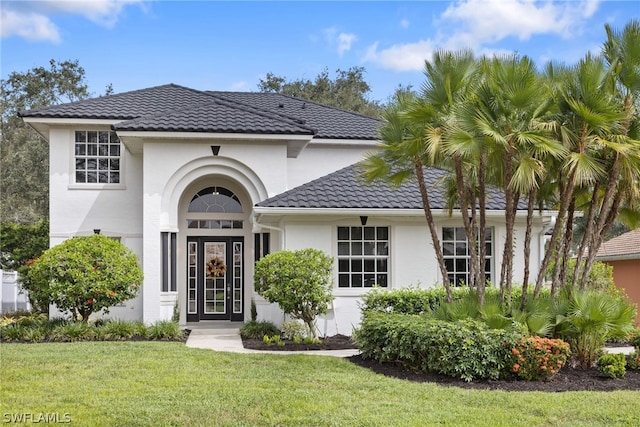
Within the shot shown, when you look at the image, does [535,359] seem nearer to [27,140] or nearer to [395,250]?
[395,250]

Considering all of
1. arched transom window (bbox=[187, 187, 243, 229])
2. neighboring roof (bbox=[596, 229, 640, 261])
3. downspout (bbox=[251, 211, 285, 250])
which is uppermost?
arched transom window (bbox=[187, 187, 243, 229])

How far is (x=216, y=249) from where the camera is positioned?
21.4 metres

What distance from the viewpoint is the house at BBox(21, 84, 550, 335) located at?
18.1 meters

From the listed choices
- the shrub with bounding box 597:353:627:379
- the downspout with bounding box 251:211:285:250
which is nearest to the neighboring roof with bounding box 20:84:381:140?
the downspout with bounding box 251:211:285:250

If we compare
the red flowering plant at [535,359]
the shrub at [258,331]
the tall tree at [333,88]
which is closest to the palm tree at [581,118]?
the red flowering plant at [535,359]

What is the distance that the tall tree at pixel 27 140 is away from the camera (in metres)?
38.5

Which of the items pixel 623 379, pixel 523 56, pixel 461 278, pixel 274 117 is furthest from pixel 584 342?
pixel 274 117

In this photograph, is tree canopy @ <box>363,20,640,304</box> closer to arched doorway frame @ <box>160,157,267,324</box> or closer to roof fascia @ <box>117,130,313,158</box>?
roof fascia @ <box>117,130,313,158</box>

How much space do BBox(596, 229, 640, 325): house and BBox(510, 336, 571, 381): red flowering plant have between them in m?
13.6

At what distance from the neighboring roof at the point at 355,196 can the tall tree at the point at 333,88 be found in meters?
28.6

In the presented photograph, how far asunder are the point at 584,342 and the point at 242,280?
11.6 m

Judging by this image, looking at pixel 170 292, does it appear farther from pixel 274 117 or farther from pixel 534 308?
pixel 534 308

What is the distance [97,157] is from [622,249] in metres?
16.9

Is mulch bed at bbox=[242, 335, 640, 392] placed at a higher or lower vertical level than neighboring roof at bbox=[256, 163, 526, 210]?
lower
